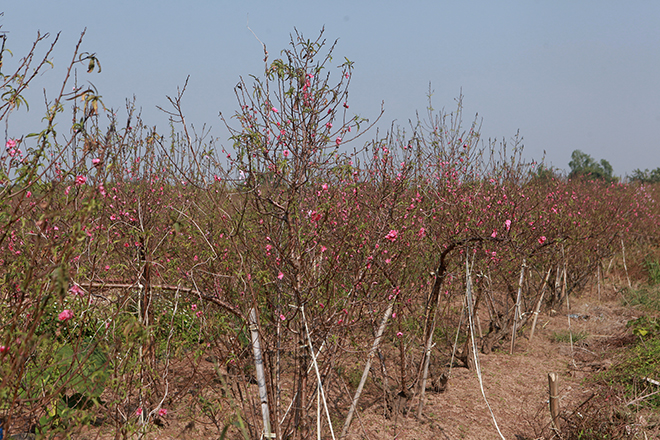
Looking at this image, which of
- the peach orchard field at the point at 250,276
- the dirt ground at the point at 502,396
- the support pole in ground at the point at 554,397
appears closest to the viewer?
the peach orchard field at the point at 250,276

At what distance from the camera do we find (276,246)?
281cm

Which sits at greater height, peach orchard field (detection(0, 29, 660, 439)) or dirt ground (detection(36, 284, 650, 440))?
peach orchard field (detection(0, 29, 660, 439))

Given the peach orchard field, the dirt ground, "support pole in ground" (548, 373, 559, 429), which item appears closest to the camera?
the peach orchard field

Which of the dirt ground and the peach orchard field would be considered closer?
the peach orchard field

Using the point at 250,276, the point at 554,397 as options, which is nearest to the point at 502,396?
the point at 554,397

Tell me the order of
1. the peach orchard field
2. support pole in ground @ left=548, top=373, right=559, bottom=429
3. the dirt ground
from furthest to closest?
the dirt ground < support pole in ground @ left=548, top=373, right=559, bottom=429 < the peach orchard field

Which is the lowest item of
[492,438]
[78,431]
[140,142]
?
[492,438]

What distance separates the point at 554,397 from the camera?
11.8 ft

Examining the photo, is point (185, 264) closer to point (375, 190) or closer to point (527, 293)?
point (375, 190)

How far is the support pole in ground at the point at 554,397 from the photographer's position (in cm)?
354

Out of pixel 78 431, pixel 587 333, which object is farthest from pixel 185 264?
pixel 587 333

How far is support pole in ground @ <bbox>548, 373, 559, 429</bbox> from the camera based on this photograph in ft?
11.6

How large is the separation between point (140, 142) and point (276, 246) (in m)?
3.68

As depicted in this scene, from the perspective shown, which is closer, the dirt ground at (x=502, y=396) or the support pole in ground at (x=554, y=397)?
the support pole in ground at (x=554, y=397)
